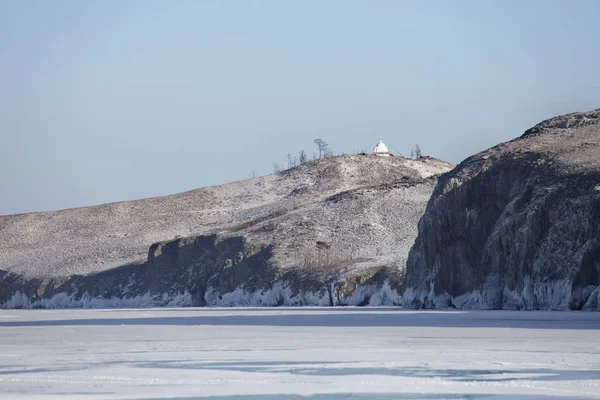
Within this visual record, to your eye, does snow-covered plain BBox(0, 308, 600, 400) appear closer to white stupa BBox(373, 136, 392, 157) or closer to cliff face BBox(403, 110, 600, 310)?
cliff face BBox(403, 110, 600, 310)

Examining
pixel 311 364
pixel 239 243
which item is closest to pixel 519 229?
pixel 311 364

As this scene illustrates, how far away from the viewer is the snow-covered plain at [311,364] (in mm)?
15500

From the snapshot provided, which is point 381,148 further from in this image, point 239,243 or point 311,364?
point 311,364

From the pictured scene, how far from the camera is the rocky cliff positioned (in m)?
86.0

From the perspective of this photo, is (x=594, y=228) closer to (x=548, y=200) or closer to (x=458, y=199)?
(x=548, y=200)

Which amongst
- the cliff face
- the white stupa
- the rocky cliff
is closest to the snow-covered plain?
the cliff face

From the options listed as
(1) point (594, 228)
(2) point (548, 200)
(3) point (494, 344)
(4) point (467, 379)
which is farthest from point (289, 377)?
(2) point (548, 200)

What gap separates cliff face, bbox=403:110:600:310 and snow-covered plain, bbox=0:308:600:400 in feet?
56.4

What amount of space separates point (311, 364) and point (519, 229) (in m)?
34.2

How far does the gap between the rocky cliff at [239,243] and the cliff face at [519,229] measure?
12.4m

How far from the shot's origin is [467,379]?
16.8 metres

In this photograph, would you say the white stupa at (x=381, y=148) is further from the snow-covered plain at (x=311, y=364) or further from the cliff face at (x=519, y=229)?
the snow-covered plain at (x=311, y=364)

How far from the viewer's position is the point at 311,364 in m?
19.5

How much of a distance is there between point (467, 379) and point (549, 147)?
1778 inches
